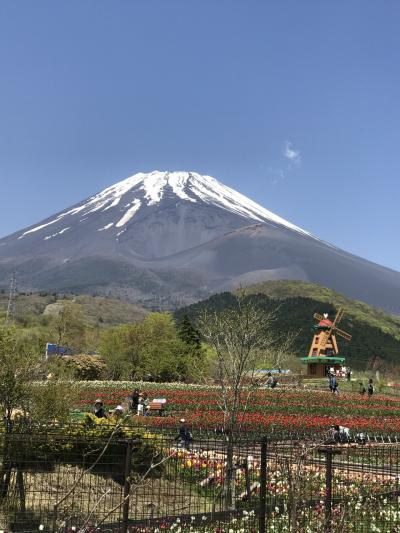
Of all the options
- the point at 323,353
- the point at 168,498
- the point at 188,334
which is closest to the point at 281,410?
the point at 168,498

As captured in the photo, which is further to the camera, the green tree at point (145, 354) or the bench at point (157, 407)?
the green tree at point (145, 354)

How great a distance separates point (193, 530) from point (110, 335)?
53.4 metres

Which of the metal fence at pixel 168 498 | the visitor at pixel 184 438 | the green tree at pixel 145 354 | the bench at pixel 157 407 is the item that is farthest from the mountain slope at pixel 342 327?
the metal fence at pixel 168 498

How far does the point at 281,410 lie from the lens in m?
31.7

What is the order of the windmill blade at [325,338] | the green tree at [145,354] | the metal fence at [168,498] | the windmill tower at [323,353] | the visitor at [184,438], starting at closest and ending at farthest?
the metal fence at [168,498], the visitor at [184,438], the green tree at [145,354], the windmill tower at [323,353], the windmill blade at [325,338]

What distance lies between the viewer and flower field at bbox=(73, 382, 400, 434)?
26.1 meters

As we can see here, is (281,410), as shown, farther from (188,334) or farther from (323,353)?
(323,353)

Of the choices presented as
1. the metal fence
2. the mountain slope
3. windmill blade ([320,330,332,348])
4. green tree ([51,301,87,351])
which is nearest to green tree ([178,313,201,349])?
the mountain slope

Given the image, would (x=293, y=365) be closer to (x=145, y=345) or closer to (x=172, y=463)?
(x=145, y=345)

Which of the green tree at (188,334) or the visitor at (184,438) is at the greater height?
the green tree at (188,334)

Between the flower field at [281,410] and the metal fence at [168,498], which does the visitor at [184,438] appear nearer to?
the metal fence at [168,498]

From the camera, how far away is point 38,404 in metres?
12.1

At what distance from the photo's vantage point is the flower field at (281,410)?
26094mm

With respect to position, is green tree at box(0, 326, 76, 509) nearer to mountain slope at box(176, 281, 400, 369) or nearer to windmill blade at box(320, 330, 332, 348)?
mountain slope at box(176, 281, 400, 369)
